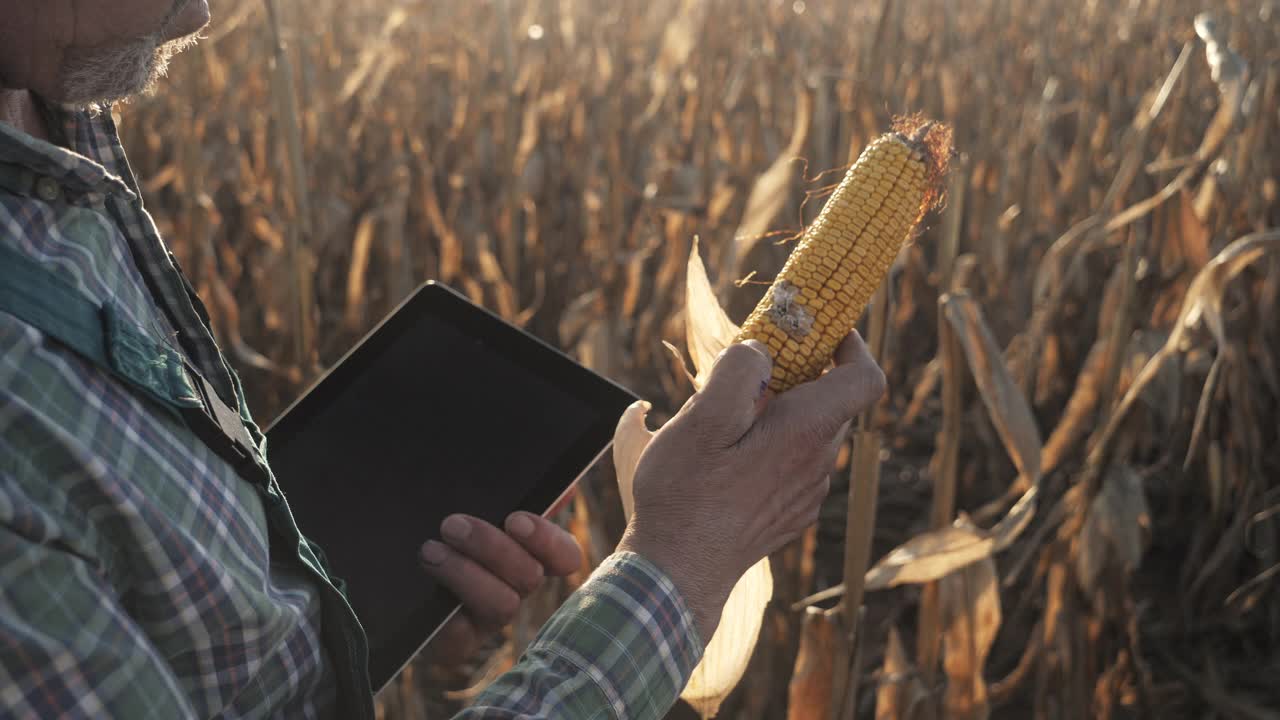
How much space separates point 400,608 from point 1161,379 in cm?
164

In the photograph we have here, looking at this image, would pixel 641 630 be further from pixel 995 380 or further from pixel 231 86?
pixel 231 86

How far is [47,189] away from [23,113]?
28cm

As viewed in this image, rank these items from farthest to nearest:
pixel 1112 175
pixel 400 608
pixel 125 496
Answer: pixel 1112 175
pixel 400 608
pixel 125 496

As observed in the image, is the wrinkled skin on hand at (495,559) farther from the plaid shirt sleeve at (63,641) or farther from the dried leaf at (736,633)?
the plaid shirt sleeve at (63,641)

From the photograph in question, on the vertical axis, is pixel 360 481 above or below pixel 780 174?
below

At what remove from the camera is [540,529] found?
4.03 ft

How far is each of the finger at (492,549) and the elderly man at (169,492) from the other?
0.15 m

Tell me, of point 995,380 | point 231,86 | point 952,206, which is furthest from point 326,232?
point 995,380

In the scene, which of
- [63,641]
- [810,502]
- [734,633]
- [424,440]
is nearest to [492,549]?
[424,440]

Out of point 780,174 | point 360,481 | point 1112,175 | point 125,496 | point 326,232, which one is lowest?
point 125,496

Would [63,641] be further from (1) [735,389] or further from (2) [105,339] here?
(1) [735,389]

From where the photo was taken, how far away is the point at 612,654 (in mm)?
885

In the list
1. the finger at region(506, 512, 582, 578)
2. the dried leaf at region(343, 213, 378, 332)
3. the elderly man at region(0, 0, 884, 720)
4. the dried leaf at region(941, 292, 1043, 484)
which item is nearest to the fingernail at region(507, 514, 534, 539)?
the finger at region(506, 512, 582, 578)

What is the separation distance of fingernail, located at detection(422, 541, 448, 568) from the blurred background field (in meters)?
0.09
